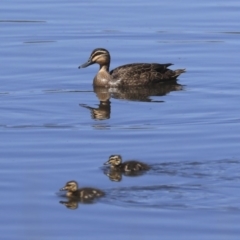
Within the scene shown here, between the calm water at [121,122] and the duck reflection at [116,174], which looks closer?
the calm water at [121,122]

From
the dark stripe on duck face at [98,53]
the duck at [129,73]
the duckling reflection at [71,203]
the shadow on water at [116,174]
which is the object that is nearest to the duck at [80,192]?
the duckling reflection at [71,203]

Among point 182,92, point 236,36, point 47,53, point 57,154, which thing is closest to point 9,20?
point 47,53

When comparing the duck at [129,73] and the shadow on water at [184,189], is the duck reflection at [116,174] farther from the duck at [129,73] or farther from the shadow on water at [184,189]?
the duck at [129,73]

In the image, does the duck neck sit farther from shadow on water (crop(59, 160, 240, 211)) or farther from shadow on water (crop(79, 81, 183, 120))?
shadow on water (crop(59, 160, 240, 211))

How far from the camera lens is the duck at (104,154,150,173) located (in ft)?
37.4

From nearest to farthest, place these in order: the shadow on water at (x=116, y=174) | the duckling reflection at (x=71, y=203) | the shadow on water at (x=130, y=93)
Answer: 1. the duckling reflection at (x=71, y=203)
2. the shadow on water at (x=116, y=174)
3. the shadow on water at (x=130, y=93)

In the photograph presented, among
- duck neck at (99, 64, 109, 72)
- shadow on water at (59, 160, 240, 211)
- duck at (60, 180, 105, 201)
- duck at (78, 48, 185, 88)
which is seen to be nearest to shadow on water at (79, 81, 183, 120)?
duck at (78, 48, 185, 88)

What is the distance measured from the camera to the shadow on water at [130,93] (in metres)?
15.6

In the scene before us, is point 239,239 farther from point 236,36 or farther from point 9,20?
point 9,20

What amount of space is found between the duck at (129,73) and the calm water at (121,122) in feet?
0.82

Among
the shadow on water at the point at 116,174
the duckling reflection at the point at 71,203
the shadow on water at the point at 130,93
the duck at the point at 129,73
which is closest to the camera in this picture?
the duckling reflection at the point at 71,203

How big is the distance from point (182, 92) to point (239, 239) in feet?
24.3

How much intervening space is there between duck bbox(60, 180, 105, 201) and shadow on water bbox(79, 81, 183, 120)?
4.68 meters

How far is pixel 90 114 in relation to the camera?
14.8 metres
